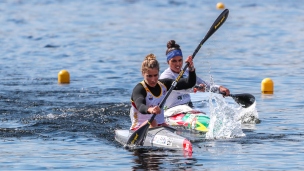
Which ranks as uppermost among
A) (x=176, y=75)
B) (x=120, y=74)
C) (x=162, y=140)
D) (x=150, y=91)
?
(x=176, y=75)

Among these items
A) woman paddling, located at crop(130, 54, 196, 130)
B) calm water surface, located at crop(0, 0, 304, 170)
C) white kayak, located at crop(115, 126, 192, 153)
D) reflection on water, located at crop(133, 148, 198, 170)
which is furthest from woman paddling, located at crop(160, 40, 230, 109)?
reflection on water, located at crop(133, 148, 198, 170)

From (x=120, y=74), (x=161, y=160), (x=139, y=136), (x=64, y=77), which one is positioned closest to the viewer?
(x=161, y=160)

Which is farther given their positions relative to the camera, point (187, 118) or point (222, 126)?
point (187, 118)

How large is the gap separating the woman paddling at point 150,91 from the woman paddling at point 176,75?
908 mm

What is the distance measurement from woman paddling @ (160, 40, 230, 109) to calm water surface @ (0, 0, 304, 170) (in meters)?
1.01

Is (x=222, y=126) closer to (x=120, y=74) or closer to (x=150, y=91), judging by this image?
(x=150, y=91)

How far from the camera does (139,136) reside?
494 inches

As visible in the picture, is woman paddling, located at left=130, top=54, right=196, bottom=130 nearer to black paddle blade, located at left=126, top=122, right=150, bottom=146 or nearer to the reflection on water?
black paddle blade, located at left=126, top=122, right=150, bottom=146

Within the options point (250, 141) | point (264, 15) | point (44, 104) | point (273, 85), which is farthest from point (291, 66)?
point (264, 15)

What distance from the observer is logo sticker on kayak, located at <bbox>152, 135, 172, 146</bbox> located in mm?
12406

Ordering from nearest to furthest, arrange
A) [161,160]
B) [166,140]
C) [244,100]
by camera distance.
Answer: [161,160] < [166,140] < [244,100]

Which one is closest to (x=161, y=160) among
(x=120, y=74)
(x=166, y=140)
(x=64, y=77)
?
(x=166, y=140)

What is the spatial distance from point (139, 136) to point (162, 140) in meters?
0.36

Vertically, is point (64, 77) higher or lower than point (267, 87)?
higher
